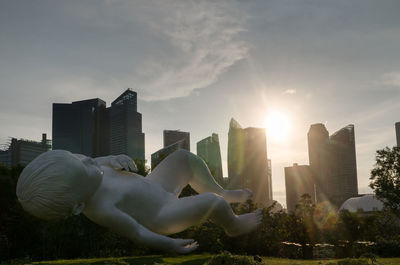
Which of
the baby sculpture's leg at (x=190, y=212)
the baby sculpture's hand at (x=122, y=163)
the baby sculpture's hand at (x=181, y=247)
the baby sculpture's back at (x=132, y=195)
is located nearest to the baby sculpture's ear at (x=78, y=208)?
the baby sculpture's back at (x=132, y=195)

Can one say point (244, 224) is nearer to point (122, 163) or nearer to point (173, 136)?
point (122, 163)

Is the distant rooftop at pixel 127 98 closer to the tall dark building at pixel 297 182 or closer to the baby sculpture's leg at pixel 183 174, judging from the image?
the tall dark building at pixel 297 182

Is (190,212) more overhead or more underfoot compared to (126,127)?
more underfoot

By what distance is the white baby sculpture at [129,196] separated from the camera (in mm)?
3539

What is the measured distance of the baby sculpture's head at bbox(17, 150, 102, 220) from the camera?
3494 mm

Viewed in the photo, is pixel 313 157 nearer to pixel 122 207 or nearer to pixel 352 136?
pixel 352 136

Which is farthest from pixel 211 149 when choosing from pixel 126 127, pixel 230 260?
pixel 230 260

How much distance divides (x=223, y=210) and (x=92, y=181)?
1.55 m

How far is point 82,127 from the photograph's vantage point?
317ft

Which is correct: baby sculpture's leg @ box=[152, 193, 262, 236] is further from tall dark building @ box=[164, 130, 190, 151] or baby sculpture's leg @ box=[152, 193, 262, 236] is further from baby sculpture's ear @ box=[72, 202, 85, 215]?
tall dark building @ box=[164, 130, 190, 151]

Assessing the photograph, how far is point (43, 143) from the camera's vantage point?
3720 inches

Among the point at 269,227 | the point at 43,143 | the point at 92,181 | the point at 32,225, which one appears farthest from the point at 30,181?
the point at 43,143

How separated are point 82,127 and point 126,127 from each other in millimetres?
16468

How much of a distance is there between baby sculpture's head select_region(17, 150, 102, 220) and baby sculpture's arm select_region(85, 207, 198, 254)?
0.40 meters
